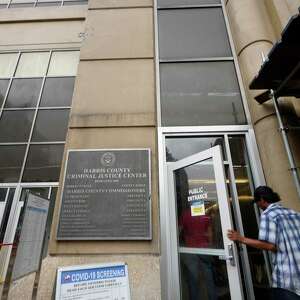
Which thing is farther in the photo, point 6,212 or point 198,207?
point 6,212

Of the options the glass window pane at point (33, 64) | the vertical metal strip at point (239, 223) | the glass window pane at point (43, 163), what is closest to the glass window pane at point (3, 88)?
the glass window pane at point (33, 64)

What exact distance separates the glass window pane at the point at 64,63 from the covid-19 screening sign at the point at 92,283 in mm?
4992

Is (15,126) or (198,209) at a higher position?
(15,126)

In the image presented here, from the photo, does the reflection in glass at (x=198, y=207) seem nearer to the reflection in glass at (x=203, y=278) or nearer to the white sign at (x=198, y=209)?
the white sign at (x=198, y=209)

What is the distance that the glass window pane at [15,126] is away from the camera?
5.68 m

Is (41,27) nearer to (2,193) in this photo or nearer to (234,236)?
(2,193)

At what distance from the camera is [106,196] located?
3.66 meters

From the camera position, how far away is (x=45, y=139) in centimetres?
569

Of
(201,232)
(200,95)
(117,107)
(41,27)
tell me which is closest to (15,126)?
(117,107)

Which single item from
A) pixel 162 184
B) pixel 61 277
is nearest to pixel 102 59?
pixel 162 184

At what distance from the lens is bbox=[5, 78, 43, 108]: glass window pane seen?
6105 millimetres

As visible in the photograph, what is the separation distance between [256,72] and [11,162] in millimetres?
5315

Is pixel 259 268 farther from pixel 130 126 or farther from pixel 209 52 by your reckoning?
pixel 209 52

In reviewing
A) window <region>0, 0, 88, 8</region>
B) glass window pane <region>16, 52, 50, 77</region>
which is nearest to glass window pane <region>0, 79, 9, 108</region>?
glass window pane <region>16, 52, 50, 77</region>
